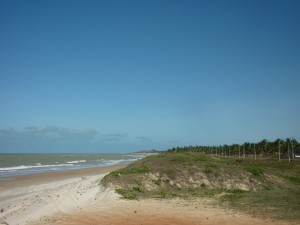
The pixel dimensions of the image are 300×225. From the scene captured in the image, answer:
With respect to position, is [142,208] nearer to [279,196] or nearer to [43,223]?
[43,223]

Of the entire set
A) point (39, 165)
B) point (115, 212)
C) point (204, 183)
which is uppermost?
point (204, 183)

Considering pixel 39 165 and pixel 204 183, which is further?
pixel 39 165

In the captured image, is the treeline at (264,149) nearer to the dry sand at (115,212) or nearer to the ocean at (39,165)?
the ocean at (39,165)

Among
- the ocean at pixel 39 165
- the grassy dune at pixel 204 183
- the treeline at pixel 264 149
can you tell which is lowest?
the ocean at pixel 39 165

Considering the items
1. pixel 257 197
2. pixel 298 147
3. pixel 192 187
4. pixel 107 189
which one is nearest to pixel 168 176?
pixel 192 187

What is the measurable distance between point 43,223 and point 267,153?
378 feet

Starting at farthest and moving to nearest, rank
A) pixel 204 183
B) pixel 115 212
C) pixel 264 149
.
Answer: pixel 264 149 → pixel 204 183 → pixel 115 212

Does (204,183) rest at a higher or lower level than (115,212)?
higher

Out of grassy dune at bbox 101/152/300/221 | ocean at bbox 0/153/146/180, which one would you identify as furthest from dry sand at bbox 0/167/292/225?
ocean at bbox 0/153/146/180

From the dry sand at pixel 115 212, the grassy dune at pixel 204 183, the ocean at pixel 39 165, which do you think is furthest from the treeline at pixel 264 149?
the dry sand at pixel 115 212

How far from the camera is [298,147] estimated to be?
111 metres

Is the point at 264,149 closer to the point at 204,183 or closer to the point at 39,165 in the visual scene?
the point at 39,165

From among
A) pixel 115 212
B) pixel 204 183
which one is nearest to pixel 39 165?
pixel 204 183

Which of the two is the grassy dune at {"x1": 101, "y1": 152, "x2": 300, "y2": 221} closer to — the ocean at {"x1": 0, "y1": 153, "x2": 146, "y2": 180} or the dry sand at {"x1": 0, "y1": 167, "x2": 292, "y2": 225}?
the dry sand at {"x1": 0, "y1": 167, "x2": 292, "y2": 225}
